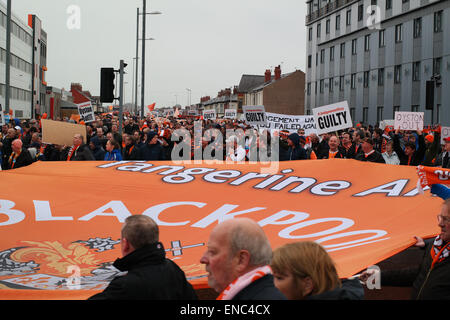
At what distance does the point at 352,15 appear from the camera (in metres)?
52.4

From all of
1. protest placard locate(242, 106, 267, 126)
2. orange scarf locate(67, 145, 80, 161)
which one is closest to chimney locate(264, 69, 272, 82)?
protest placard locate(242, 106, 267, 126)

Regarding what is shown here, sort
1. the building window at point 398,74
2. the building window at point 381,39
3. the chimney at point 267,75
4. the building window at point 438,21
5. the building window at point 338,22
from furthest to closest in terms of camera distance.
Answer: the chimney at point 267,75 → the building window at point 338,22 → the building window at point 381,39 → the building window at point 398,74 → the building window at point 438,21

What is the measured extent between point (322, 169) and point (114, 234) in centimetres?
352

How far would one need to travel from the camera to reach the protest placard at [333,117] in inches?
526

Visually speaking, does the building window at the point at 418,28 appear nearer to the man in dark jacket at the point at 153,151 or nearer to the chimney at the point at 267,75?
the man in dark jacket at the point at 153,151

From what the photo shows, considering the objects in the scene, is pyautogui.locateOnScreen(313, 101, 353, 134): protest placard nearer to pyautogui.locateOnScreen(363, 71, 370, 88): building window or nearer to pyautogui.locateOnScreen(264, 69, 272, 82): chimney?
pyautogui.locateOnScreen(363, 71, 370, 88): building window

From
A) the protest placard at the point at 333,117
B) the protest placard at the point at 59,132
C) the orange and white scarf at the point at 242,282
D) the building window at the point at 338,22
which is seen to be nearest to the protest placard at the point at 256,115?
the protest placard at the point at 333,117

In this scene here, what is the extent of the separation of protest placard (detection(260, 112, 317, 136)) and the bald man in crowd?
16.1 meters

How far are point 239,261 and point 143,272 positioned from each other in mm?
878

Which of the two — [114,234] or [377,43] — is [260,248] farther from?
[377,43]

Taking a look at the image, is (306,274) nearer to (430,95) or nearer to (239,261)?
(239,261)

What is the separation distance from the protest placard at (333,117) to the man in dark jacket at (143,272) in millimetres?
10317

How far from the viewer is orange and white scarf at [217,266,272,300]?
269 centimetres

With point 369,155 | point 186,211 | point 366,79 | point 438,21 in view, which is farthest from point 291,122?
point 366,79
